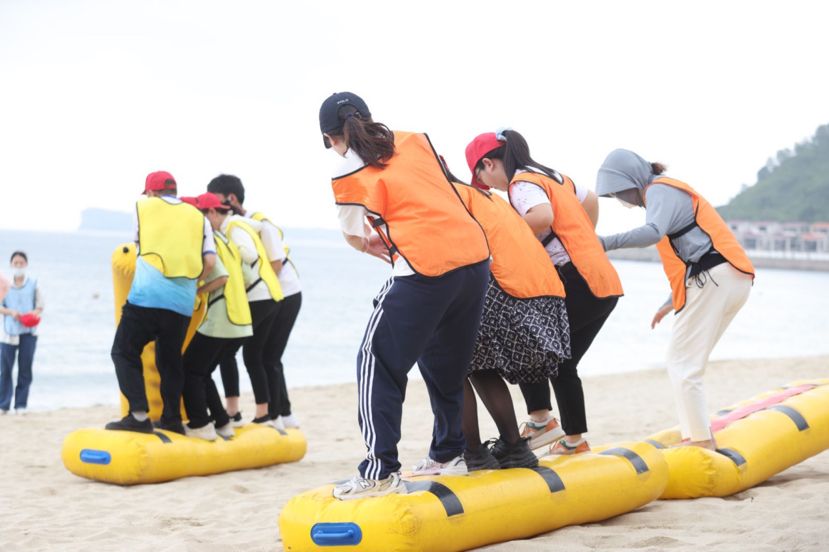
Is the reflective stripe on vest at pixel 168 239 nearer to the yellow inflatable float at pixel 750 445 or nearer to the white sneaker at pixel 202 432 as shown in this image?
the white sneaker at pixel 202 432

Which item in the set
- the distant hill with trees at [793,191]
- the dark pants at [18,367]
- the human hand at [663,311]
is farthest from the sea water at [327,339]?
the distant hill with trees at [793,191]

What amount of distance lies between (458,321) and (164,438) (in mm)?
3248

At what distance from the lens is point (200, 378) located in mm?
6906

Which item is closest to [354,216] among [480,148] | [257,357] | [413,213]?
[413,213]

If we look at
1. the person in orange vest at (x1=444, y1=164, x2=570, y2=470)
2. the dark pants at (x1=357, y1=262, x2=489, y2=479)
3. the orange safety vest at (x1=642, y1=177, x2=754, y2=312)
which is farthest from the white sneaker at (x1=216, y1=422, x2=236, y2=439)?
the orange safety vest at (x1=642, y1=177, x2=754, y2=312)

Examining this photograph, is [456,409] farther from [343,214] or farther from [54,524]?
[54,524]

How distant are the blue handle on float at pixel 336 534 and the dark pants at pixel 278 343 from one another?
3893mm

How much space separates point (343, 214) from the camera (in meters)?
4.04

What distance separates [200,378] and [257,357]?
835 millimetres

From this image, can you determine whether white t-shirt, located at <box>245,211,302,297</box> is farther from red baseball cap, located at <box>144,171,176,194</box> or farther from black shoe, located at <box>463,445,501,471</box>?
black shoe, located at <box>463,445,501,471</box>

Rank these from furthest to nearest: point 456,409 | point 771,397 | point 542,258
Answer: point 771,397 < point 542,258 < point 456,409

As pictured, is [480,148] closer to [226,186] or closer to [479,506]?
[479,506]

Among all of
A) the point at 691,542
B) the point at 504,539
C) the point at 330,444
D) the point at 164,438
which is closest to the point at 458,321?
the point at 504,539

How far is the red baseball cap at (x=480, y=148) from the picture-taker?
5.04 meters
